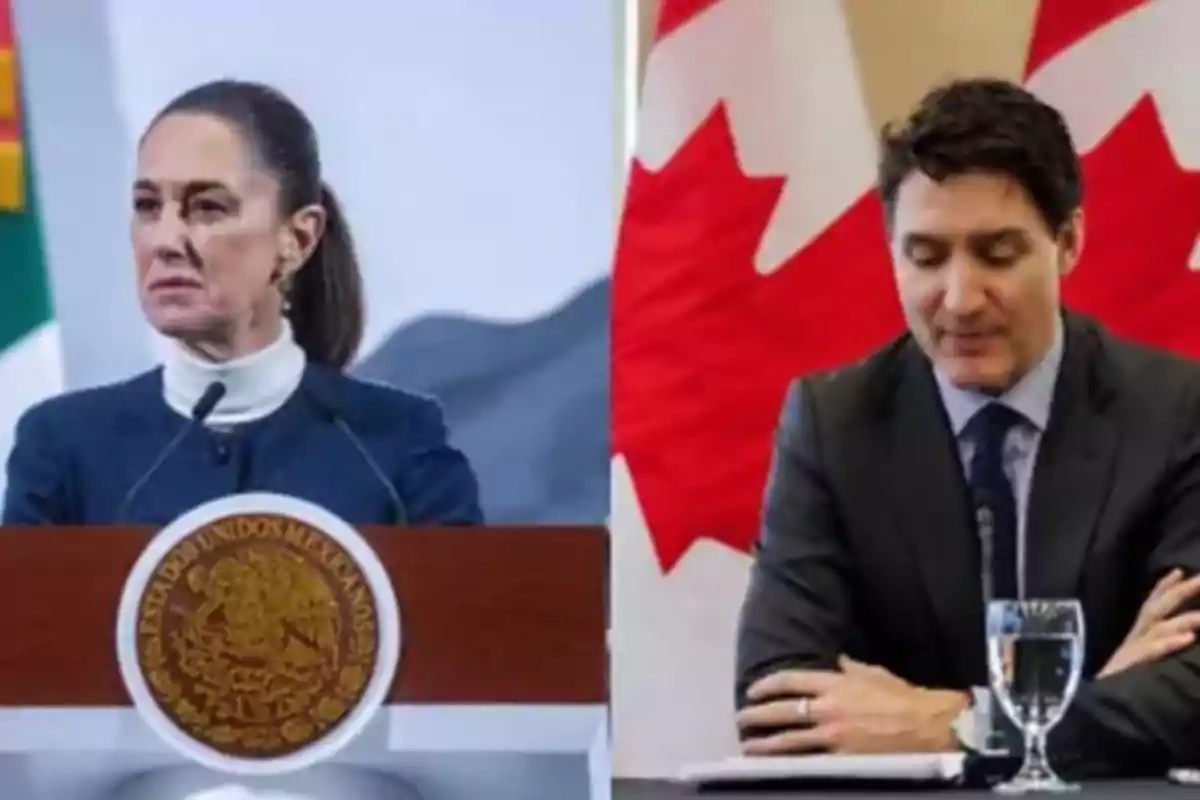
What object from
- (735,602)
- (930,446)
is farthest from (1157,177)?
(735,602)

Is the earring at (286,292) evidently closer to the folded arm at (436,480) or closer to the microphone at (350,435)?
the microphone at (350,435)

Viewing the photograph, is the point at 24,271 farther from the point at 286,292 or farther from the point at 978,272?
the point at 978,272

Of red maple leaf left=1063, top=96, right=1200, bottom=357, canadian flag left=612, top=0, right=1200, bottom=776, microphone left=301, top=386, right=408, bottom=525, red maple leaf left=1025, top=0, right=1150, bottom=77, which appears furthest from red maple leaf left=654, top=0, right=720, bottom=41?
microphone left=301, top=386, right=408, bottom=525

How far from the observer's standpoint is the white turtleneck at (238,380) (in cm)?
221

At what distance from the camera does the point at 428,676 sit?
217cm

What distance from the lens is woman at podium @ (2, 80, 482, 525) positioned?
2.21 m

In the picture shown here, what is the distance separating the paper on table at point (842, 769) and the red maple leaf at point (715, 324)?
0.40 m

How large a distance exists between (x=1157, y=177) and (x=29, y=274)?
1.41 meters

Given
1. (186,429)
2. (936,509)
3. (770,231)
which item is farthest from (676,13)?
(186,429)

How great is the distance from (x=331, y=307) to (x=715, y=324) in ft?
1.56

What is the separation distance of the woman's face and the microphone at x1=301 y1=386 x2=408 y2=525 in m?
0.10

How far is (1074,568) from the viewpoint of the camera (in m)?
2.16

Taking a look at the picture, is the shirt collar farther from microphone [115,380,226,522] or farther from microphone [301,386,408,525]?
microphone [115,380,226,522]

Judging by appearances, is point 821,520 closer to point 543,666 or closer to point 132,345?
point 543,666
